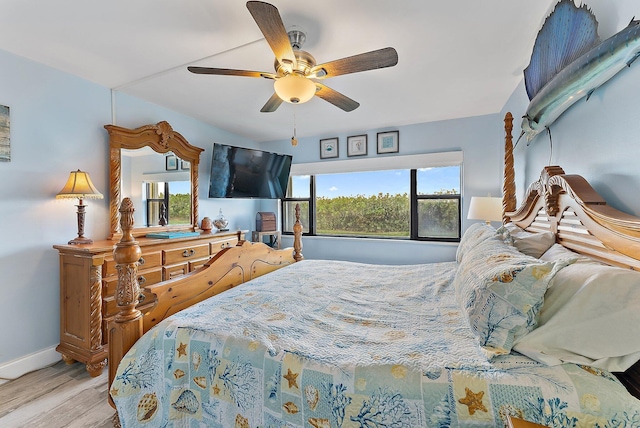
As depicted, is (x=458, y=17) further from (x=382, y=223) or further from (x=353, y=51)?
(x=382, y=223)

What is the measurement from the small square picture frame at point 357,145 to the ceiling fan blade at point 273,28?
8.16 ft

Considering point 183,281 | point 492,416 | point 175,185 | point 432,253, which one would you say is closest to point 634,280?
point 492,416

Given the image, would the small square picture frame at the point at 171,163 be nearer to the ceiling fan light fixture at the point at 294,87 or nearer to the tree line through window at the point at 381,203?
the tree line through window at the point at 381,203

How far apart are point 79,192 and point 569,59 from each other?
11.2 feet

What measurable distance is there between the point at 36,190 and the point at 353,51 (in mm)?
2767

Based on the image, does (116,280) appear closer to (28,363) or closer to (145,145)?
(28,363)

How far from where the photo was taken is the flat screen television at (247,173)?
363cm

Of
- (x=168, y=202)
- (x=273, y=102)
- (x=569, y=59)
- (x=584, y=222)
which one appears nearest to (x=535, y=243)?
(x=584, y=222)

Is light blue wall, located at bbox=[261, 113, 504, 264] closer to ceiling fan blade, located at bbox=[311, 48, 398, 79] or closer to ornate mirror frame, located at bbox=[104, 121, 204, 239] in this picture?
ornate mirror frame, located at bbox=[104, 121, 204, 239]

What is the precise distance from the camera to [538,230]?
177 cm

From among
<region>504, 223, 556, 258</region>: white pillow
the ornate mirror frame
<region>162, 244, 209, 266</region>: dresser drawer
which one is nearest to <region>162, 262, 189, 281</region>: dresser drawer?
<region>162, 244, 209, 266</region>: dresser drawer

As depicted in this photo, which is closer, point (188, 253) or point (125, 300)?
point (125, 300)

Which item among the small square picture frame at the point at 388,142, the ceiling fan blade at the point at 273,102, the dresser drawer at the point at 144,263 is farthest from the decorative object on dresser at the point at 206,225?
the small square picture frame at the point at 388,142

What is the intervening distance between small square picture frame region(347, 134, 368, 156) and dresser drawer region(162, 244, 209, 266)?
2428 millimetres
